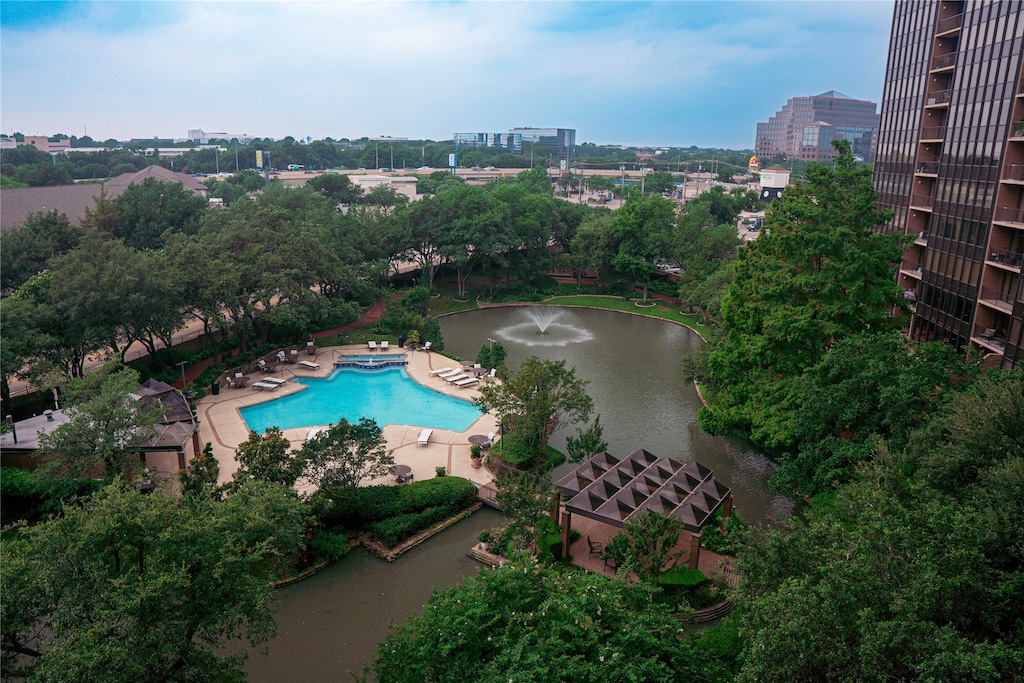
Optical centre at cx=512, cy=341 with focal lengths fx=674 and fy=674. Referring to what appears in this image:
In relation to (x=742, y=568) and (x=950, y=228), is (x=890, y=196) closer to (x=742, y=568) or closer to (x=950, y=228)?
(x=950, y=228)

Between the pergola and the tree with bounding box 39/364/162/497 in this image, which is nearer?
the pergola

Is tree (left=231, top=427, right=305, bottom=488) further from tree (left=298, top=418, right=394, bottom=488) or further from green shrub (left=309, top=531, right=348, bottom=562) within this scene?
green shrub (left=309, top=531, right=348, bottom=562)

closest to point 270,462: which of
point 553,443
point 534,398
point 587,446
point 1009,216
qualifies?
point 534,398

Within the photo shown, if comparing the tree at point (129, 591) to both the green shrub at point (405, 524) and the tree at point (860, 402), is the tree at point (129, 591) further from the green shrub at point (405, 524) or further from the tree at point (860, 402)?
the tree at point (860, 402)

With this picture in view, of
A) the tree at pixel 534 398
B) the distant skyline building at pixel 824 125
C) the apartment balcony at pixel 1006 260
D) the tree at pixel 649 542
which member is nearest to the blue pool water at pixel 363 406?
the tree at pixel 534 398

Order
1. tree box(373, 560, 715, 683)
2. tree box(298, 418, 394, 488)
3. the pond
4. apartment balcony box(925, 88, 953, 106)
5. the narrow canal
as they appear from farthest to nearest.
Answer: apartment balcony box(925, 88, 953, 106) < the pond < tree box(298, 418, 394, 488) < the narrow canal < tree box(373, 560, 715, 683)

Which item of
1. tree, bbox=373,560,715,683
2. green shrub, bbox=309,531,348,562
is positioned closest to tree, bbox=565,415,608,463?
green shrub, bbox=309,531,348,562

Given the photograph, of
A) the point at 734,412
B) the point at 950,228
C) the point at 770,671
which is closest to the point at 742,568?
the point at 770,671
